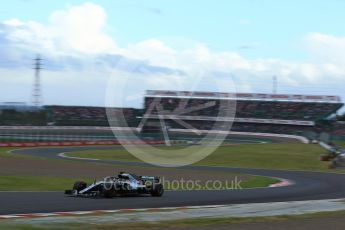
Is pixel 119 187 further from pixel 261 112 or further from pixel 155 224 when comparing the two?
pixel 261 112

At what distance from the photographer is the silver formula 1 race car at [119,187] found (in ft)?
→ 54.2

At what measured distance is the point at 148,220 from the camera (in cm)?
1047

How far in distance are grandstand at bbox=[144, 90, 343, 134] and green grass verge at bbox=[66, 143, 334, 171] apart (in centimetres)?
3325

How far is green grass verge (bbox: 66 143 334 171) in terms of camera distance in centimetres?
3991

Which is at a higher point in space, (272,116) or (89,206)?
(272,116)

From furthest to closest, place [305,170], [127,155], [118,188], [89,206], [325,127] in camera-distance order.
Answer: [325,127] → [127,155] → [305,170] → [118,188] → [89,206]

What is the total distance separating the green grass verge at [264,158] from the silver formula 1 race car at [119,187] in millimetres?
22198

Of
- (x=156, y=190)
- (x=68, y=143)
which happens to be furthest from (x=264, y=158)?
(x=156, y=190)

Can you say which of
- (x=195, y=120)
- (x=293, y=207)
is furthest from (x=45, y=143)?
A: (x=293, y=207)

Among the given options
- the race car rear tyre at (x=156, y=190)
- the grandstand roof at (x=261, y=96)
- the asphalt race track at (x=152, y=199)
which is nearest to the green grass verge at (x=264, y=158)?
the asphalt race track at (x=152, y=199)

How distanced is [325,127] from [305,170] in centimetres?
4436

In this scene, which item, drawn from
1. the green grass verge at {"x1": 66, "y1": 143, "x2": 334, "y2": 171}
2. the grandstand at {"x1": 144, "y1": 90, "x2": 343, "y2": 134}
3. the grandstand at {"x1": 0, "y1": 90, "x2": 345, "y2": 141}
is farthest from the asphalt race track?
the grandstand at {"x1": 144, "y1": 90, "x2": 343, "y2": 134}

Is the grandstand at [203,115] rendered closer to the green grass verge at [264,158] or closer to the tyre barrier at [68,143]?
the tyre barrier at [68,143]

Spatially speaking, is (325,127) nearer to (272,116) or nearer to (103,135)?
(272,116)
